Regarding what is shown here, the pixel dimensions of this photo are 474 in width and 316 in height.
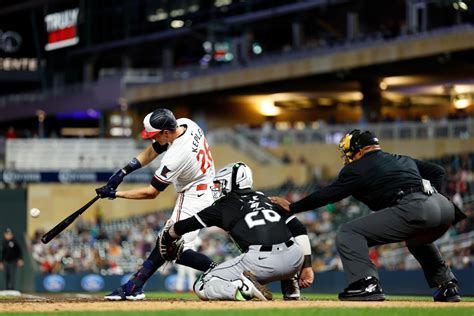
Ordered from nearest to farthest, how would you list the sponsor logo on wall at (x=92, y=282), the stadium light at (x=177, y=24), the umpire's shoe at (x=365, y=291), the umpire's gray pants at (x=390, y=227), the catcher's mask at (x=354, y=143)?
the umpire's shoe at (x=365, y=291) < the umpire's gray pants at (x=390, y=227) < the catcher's mask at (x=354, y=143) < the sponsor logo on wall at (x=92, y=282) < the stadium light at (x=177, y=24)

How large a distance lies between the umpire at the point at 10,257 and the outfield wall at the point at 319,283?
2.44 metres

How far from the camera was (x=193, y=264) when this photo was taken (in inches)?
464

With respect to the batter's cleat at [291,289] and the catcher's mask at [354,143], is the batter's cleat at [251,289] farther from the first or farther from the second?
the catcher's mask at [354,143]

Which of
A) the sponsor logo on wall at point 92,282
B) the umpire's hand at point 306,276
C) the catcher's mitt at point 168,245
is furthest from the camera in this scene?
the sponsor logo on wall at point 92,282

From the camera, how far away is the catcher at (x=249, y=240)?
35.3ft

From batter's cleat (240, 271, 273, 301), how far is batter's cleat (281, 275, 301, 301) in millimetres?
663

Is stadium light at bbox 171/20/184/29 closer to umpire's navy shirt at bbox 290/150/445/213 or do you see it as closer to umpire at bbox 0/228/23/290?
umpire at bbox 0/228/23/290

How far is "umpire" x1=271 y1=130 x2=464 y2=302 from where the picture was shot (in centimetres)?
1066

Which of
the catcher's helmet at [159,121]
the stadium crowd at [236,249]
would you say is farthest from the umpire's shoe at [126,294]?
the stadium crowd at [236,249]

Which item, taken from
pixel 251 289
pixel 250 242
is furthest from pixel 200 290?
pixel 250 242

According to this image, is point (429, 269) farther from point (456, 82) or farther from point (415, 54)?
point (456, 82)

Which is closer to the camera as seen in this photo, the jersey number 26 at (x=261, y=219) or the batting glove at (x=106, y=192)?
the jersey number 26 at (x=261, y=219)

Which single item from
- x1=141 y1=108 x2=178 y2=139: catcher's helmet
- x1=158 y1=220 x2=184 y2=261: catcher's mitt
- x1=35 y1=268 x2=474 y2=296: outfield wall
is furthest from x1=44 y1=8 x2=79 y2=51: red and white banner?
x1=158 y1=220 x2=184 y2=261: catcher's mitt

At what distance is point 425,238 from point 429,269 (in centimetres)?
45
